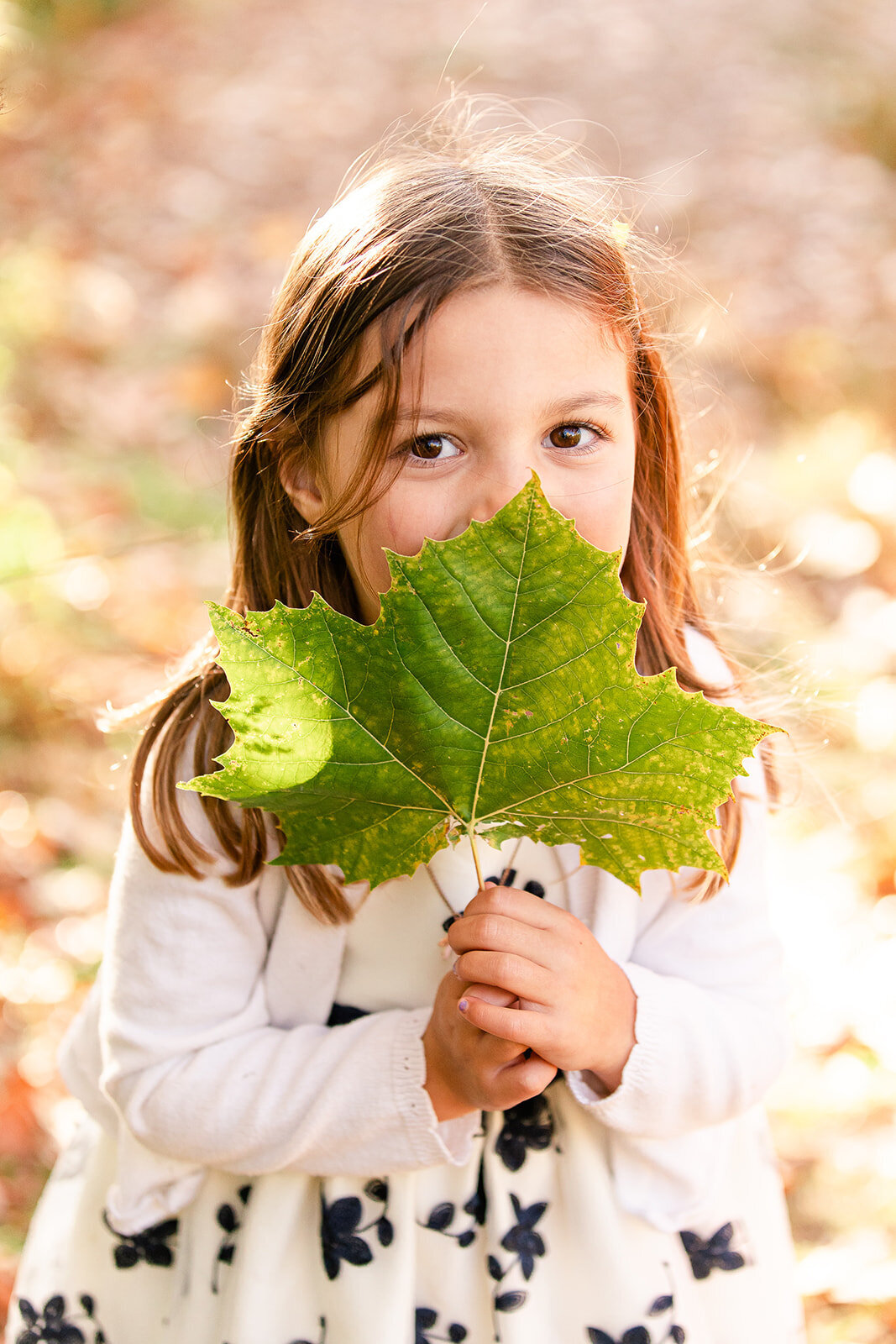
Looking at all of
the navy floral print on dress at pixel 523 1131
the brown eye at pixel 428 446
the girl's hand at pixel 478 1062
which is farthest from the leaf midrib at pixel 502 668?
the navy floral print on dress at pixel 523 1131

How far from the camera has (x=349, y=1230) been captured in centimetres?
121

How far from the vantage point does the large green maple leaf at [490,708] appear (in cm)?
77

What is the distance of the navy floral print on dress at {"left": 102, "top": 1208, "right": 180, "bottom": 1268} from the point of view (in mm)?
1311

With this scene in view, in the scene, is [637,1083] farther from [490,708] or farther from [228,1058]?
[490,708]

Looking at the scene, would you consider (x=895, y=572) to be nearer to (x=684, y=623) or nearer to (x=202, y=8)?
(x=684, y=623)

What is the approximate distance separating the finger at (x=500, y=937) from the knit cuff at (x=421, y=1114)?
0.81 ft

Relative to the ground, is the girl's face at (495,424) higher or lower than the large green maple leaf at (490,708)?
higher

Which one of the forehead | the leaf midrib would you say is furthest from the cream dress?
the forehead

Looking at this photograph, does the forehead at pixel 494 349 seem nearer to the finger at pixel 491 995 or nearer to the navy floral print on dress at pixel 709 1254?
the finger at pixel 491 995

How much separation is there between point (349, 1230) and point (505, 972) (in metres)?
0.48

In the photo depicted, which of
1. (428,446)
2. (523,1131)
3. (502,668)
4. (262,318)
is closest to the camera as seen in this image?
(502,668)

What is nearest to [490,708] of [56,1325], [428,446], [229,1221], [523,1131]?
[428,446]

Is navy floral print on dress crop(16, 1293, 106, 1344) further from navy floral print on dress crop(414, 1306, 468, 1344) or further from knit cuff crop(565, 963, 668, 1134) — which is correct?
knit cuff crop(565, 963, 668, 1134)

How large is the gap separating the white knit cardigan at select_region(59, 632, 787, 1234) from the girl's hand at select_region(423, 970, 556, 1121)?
0.22 ft
